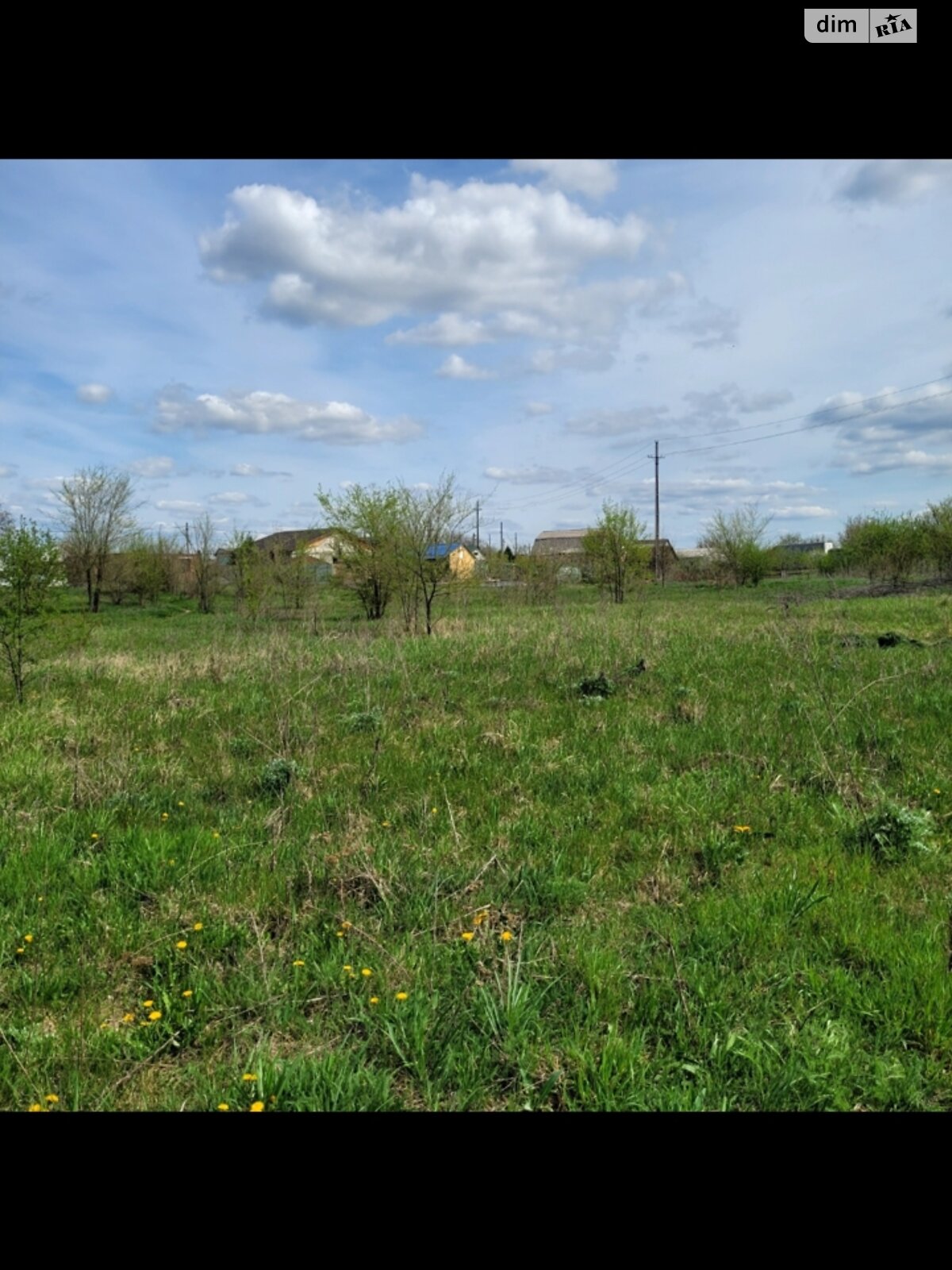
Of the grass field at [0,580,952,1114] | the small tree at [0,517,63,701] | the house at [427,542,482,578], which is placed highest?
the house at [427,542,482,578]

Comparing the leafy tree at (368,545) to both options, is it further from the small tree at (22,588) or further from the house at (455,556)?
the small tree at (22,588)

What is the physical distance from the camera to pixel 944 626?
43.6 ft

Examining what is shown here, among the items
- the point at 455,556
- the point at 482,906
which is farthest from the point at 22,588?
the point at 455,556

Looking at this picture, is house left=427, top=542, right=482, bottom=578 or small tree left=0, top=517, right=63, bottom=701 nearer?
small tree left=0, top=517, right=63, bottom=701

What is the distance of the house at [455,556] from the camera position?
62.8 feet

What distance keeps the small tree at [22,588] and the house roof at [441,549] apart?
441 inches

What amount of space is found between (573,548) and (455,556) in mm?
46336

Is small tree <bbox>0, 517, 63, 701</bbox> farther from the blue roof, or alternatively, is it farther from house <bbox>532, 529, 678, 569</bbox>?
house <bbox>532, 529, 678, 569</bbox>

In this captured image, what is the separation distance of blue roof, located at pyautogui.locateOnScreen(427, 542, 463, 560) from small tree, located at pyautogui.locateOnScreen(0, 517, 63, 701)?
36.7ft

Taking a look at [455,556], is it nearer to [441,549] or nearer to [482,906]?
[441,549]

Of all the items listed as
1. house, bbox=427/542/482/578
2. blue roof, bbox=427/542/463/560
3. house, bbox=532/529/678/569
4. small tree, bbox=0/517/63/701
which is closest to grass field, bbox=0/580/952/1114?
small tree, bbox=0/517/63/701

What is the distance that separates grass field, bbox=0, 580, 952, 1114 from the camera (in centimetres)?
228
